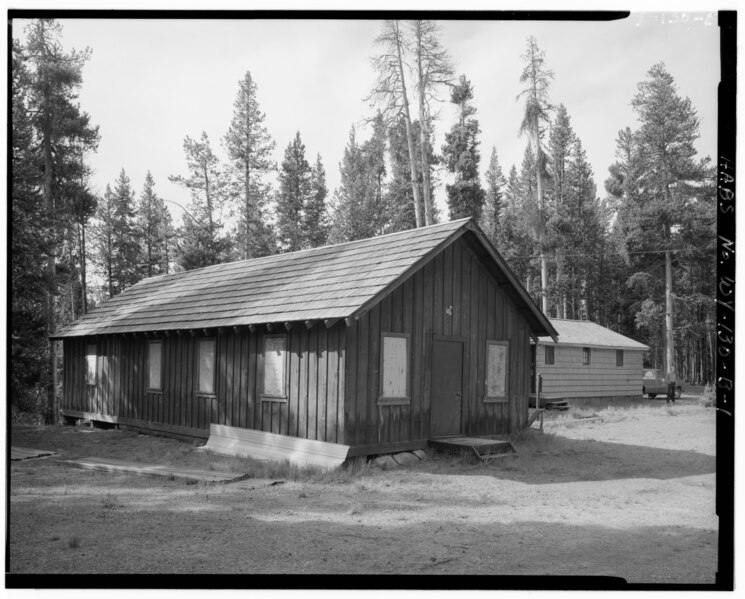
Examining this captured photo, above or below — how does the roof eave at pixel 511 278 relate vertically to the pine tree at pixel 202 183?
below

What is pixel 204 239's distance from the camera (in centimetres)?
3428

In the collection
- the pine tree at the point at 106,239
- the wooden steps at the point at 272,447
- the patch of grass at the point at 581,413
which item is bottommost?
the patch of grass at the point at 581,413

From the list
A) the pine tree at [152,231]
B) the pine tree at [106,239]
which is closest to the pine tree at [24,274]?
the pine tree at [106,239]

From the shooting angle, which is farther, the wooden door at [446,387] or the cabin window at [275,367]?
the wooden door at [446,387]

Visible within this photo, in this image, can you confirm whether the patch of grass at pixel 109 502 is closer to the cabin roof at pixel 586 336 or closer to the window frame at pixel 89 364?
the window frame at pixel 89 364

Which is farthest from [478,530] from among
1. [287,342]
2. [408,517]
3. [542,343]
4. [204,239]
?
[204,239]

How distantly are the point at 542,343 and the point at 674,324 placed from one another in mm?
15576

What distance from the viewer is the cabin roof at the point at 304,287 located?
42.8 feet

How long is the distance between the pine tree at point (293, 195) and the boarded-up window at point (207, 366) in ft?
85.1

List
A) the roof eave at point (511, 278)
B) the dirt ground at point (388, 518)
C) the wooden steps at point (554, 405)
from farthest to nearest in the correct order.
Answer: the wooden steps at point (554, 405) < the roof eave at point (511, 278) < the dirt ground at point (388, 518)

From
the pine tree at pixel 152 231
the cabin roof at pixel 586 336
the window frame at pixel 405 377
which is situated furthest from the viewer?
the pine tree at pixel 152 231

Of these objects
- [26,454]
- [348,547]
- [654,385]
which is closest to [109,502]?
[348,547]

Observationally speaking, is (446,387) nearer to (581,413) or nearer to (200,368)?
(200,368)

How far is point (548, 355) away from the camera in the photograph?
2686 cm
